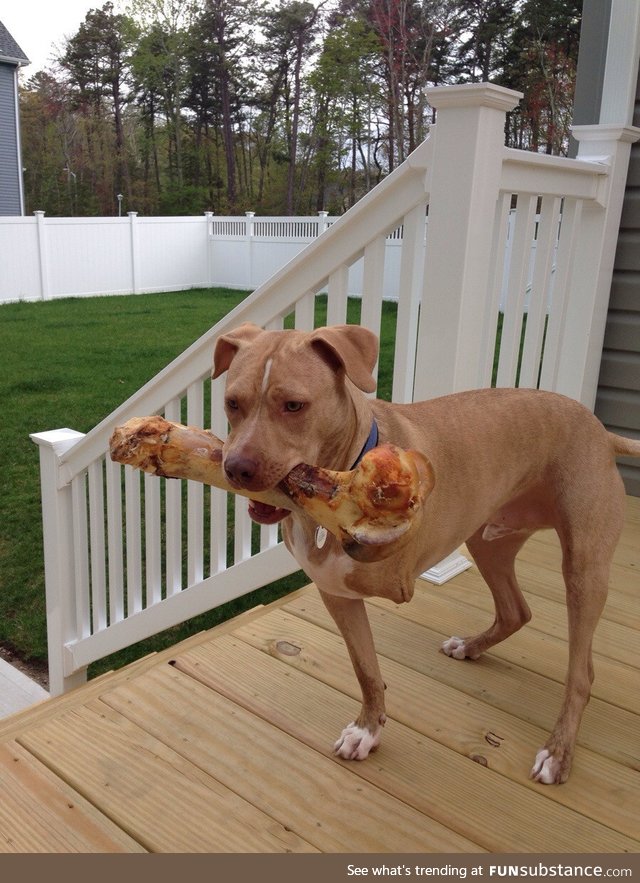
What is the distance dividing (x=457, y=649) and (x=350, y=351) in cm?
120

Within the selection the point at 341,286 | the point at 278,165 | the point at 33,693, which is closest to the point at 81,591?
the point at 33,693

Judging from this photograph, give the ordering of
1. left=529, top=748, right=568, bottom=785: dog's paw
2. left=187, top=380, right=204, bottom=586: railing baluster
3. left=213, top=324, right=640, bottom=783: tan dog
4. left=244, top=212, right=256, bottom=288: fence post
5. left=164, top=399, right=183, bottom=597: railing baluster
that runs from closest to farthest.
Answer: left=213, top=324, right=640, bottom=783: tan dog → left=529, top=748, right=568, bottom=785: dog's paw → left=187, top=380, right=204, bottom=586: railing baluster → left=164, top=399, right=183, bottom=597: railing baluster → left=244, top=212, right=256, bottom=288: fence post

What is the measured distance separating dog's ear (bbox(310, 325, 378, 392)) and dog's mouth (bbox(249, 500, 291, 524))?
0.28 meters

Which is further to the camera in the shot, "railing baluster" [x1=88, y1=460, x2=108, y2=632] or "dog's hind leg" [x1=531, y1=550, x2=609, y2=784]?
"railing baluster" [x1=88, y1=460, x2=108, y2=632]

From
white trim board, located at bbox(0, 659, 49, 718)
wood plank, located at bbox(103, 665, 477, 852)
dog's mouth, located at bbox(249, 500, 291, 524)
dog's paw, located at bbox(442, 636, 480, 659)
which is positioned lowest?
white trim board, located at bbox(0, 659, 49, 718)

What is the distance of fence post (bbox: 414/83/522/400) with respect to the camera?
2109 millimetres

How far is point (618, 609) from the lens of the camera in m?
2.58

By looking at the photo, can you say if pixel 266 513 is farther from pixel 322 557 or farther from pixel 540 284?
pixel 540 284

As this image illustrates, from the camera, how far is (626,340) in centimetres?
345

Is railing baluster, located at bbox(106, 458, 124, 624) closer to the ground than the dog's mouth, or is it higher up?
closer to the ground

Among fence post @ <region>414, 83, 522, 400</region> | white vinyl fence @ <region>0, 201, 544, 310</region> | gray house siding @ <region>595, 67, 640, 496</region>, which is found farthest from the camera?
white vinyl fence @ <region>0, 201, 544, 310</region>

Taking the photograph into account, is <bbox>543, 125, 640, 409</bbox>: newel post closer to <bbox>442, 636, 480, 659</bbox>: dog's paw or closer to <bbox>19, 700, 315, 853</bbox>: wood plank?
<bbox>442, 636, 480, 659</bbox>: dog's paw

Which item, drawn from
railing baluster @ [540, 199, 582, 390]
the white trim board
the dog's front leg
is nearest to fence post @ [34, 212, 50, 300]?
the white trim board

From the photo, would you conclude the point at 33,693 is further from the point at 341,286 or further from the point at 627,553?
the point at 627,553
